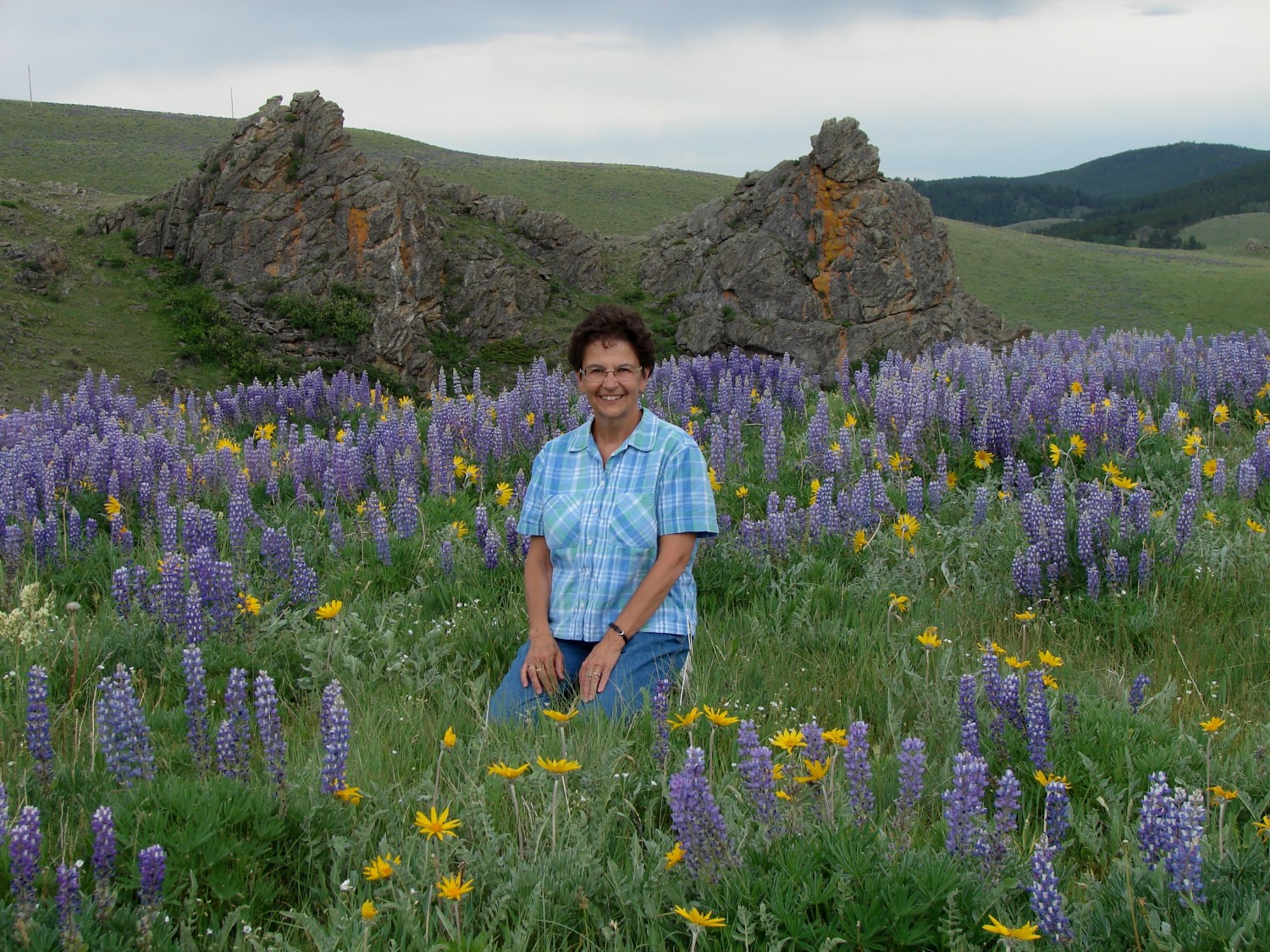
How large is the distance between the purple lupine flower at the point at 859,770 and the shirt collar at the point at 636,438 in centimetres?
216

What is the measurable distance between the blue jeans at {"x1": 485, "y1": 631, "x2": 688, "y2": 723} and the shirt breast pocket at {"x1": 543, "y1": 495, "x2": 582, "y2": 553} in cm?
46

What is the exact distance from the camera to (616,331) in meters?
5.04

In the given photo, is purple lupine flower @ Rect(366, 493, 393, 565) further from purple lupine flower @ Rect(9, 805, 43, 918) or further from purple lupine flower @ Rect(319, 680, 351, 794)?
purple lupine flower @ Rect(9, 805, 43, 918)

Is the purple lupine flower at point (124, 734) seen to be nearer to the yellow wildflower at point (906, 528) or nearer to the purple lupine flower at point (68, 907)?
the purple lupine flower at point (68, 907)

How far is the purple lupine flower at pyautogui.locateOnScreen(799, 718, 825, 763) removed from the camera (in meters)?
3.10

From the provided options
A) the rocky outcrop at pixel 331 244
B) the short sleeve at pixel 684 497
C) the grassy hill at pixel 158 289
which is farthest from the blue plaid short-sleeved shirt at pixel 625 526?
the rocky outcrop at pixel 331 244

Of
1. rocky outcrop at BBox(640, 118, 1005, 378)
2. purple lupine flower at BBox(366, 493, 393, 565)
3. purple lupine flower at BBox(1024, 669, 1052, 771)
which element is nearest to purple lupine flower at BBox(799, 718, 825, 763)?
purple lupine flower at BBox(1024, 669, 1052, 771)

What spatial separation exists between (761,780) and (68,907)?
5.96 feet

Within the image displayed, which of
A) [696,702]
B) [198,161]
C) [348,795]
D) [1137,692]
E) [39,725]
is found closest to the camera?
[348,795]

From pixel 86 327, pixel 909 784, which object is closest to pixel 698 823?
pixel 909 784

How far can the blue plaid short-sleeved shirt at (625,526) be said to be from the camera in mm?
4824

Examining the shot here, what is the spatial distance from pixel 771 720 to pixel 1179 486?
430 cm

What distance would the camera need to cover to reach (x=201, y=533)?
6.04 metres

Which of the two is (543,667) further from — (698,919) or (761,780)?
(698,919)
